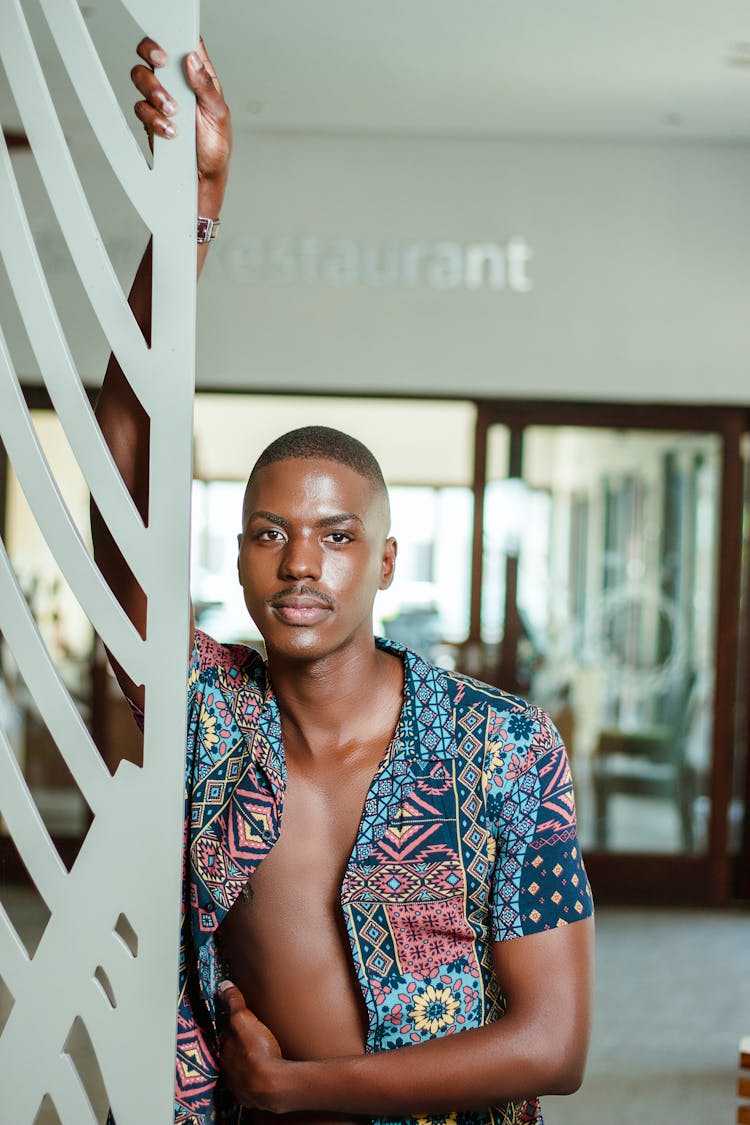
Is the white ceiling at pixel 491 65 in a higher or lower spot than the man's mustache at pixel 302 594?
higher

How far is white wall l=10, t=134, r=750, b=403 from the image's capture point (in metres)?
6.23

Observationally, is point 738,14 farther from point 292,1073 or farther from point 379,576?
point 292,1073

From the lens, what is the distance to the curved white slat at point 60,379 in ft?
3.62

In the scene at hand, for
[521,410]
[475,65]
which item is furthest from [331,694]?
[521,410]

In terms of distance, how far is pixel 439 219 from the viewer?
6234 millimetres

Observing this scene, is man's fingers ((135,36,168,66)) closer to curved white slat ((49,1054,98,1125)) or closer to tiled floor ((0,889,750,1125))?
curved white slat ((49,1054,98,1125))

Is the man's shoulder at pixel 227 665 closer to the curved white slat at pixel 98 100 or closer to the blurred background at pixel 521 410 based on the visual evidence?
the curved white slat at pixel 98 100

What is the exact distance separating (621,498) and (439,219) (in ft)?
5.31

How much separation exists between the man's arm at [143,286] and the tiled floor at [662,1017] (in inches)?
109

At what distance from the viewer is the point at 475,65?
17.0 ft

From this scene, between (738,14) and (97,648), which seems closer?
(738,14)

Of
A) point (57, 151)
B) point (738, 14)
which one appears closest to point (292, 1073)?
point (57, 151)

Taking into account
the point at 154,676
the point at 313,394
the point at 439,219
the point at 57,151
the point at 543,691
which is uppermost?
the point at 439,219

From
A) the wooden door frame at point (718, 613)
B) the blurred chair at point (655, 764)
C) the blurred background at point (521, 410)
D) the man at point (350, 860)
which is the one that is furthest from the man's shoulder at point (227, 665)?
the blurred chair at point (655, 764)
